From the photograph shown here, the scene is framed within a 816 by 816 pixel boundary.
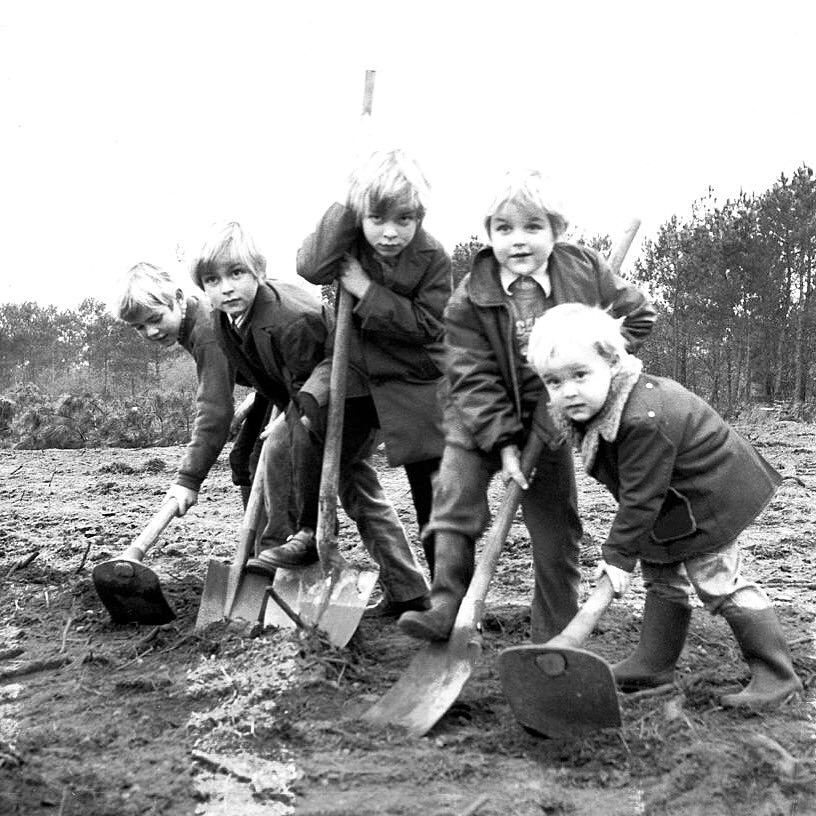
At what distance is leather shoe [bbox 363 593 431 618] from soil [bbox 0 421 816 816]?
0.09 m

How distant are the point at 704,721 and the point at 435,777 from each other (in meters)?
0.80

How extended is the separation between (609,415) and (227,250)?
165 cm

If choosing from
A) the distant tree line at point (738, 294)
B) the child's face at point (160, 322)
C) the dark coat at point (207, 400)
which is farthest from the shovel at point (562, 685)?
the distant tree line at point (738, 294)

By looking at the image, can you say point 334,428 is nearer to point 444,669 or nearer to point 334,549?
point 334,549

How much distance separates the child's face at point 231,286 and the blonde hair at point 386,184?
1.74 feet

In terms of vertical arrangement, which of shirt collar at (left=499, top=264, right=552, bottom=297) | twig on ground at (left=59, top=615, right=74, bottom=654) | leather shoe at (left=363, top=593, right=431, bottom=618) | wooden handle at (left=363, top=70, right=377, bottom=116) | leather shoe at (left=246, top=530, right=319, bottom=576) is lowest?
twig on ground at (left=59, top=615, right=74, bottom=654)

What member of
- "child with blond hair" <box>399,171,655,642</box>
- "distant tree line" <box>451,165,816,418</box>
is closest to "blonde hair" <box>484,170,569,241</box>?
"child with blond hair" <box>399,171,655,642</box>

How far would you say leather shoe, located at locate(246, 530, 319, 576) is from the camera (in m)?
3.95

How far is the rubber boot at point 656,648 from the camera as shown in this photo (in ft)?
10.5

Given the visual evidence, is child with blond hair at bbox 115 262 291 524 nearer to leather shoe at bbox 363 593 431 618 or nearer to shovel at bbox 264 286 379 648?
shovel at bbox 264 286 379 648

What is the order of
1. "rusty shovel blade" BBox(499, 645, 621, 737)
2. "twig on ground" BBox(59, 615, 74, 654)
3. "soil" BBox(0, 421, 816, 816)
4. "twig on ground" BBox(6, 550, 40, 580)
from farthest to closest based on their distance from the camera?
"twig on ground" BBox(6, 550, 40, 580), "twig on ground" BBox(59, 615, 74, 654), "rusty shovel blade" BBox(499, 645, 621, 737), "soil" BBox(0, 421, 816, 816)

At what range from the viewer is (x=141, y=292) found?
4.05 meters

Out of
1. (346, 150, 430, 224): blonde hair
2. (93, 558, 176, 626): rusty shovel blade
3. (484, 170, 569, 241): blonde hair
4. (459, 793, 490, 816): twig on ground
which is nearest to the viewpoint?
(459, 793, 490, 816): twig on ground

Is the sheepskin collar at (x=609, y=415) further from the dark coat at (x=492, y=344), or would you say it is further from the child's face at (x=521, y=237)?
the child's face at (x=521, y=237)
